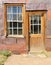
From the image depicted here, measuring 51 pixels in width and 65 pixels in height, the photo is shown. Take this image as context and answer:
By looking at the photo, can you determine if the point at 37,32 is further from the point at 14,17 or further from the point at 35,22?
the point at 14,17

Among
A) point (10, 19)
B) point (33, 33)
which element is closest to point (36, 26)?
point (33, 33)

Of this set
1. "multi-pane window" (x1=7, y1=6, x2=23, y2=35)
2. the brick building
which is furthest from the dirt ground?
"multi-pane window" (x1=7, y1=6, x2=23, y2=35)

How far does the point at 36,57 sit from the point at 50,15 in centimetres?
240

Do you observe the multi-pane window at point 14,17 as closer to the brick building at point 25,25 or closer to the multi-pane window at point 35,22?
the brick building at point 25,25

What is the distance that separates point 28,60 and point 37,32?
2538 millimetres

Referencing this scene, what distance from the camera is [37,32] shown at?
16266mm

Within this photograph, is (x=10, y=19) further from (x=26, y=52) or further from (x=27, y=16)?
(x=26, y=52)

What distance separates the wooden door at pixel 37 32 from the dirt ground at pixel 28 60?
2.81ft

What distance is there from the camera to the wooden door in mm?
16141

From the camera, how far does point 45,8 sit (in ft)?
52.0

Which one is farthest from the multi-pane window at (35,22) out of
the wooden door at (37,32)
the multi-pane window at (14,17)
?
the multi-pane window at (14,17)

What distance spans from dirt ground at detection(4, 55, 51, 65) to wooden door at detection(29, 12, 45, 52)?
2.81 feet

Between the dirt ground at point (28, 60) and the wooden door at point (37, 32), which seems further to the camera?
the wooden door at point (37, 32)

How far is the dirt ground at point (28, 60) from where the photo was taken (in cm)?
1323
